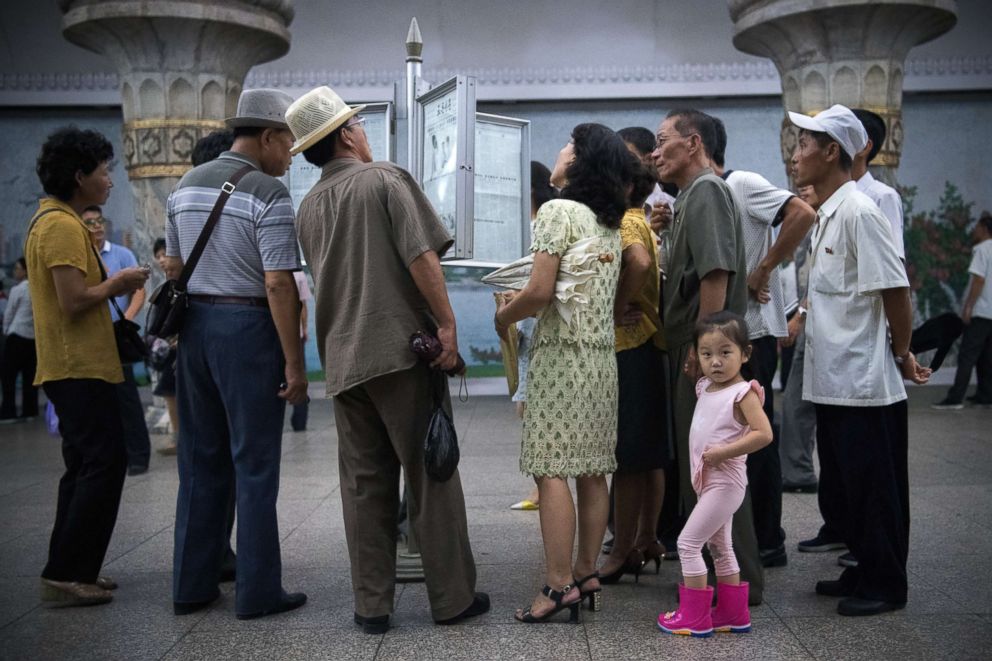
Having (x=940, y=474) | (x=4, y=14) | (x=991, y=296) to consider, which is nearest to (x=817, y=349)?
(x=940, y=474)

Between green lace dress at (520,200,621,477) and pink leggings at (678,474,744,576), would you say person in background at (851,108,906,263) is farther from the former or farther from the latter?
pink leggings at (678,474,744,576)

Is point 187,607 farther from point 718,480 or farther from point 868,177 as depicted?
point 868,177

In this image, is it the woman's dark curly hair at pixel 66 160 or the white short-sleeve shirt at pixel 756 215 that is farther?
the white short-sleeve shirt at pixel 756 215

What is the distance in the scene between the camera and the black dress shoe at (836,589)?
14.3 ft

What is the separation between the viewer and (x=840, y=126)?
4.31 metres

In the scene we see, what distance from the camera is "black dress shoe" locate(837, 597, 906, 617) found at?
13.4ft

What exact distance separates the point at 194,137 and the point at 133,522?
4.60m

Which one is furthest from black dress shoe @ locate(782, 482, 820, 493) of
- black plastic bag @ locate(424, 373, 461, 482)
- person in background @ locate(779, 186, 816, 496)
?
black plastic bag @ locate(424, 373, 461, 482)

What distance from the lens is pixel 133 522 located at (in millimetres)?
6152

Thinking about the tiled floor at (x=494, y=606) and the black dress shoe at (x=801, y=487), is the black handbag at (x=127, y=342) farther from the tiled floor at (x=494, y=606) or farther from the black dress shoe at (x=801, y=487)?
the black dress shoe at (x=801, y=487)

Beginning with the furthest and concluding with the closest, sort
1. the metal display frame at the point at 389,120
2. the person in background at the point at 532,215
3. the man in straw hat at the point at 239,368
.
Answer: the person in background at the point at 532,215 → the metal display frame at the point at 389,120 → the man in straw hat at the point at 239,368

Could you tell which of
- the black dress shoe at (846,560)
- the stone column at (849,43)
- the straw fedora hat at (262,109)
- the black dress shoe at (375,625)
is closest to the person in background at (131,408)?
the straw fedora hat at (262,109)

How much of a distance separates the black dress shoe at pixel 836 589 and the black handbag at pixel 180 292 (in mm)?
2709

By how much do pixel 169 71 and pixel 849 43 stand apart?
589 centimetres
